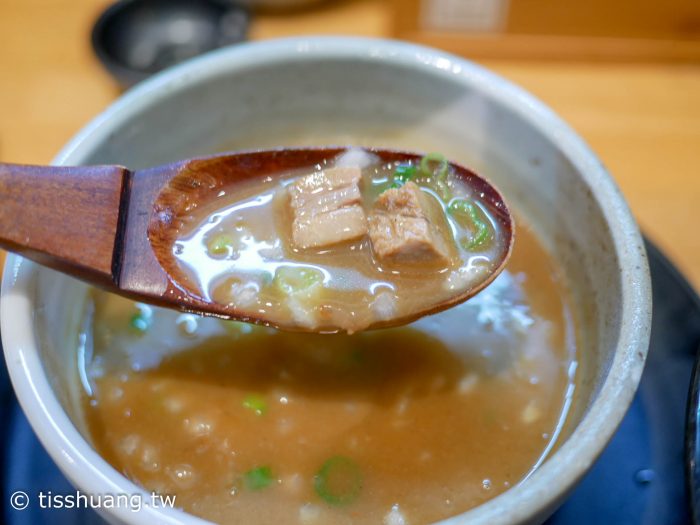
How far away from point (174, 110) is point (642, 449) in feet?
4.35

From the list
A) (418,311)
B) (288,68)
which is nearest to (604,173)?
(418,311)

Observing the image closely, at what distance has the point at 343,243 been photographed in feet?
4.68

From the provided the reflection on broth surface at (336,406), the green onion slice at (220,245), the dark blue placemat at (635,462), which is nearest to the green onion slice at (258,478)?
the reflection on broth surface at (336,406)

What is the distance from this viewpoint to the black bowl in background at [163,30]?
7.80 ft

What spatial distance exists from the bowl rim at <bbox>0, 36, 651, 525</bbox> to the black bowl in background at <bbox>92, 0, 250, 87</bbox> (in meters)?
0.81

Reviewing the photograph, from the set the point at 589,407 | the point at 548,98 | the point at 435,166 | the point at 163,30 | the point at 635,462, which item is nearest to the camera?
the point at 589,407

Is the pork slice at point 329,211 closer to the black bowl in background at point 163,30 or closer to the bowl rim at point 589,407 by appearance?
the bowl rim at point 589,407

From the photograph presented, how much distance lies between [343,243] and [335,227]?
0.04 meters

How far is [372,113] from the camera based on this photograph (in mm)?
1807

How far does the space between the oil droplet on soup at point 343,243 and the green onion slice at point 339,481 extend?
0.94 feet

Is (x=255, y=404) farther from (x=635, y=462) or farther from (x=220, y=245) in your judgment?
(x=635, y=462)

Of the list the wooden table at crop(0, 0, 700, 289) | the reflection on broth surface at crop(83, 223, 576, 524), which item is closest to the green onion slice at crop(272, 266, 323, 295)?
the reflection on broth surface at crop(83, 223, 576, 524)

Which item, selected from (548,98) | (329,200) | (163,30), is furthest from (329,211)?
(163,30)

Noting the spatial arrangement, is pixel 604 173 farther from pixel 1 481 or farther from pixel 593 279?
pixel 1 481
